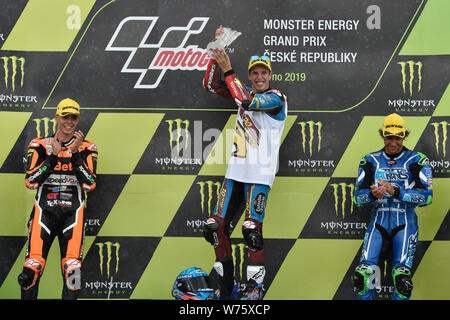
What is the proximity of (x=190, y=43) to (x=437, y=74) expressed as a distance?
2.36 metres

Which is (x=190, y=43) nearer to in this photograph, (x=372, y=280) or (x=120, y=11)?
(x=120, y=11)

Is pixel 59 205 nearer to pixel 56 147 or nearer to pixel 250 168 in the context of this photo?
A: pixel 56 147

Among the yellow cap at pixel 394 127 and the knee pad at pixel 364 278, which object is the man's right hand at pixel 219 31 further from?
the knee pad at pixel 364 278

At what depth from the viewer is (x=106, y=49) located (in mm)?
5172

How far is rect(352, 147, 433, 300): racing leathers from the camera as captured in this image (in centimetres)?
450

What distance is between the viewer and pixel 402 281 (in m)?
4.40

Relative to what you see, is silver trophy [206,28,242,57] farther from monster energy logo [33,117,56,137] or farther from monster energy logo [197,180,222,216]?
monster energy logo [33,117,56,137]

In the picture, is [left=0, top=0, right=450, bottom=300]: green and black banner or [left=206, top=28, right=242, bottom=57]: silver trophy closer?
[left=206, top=28, right=242, bottom=57]: silver trophy

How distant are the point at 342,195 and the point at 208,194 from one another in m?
1.27

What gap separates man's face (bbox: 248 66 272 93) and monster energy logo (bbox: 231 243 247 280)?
1.49 meters

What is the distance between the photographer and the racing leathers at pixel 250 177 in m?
4.44

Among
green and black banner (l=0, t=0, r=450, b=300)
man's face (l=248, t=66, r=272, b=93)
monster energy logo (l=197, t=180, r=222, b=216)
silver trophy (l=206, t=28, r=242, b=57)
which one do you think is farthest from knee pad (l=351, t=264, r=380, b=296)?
silver trophy (l=206, t=28, r=242, b=57)

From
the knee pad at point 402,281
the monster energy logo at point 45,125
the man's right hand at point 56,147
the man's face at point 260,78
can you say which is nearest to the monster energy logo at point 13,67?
the monster energy logo at point 45,125

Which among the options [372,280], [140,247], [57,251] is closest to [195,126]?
[140,247]
